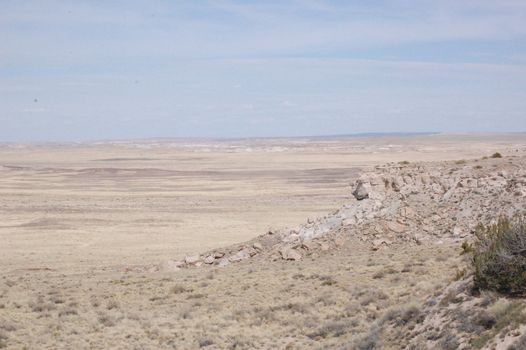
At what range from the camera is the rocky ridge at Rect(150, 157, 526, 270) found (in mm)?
24766

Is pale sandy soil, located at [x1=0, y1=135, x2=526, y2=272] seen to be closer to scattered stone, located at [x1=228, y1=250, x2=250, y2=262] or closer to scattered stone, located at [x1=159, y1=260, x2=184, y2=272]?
scattered stone, located at [x1=159, y1=260, x2=184, y2=272]

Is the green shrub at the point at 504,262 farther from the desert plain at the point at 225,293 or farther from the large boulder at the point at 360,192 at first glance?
the large boulder at the point at 360,192

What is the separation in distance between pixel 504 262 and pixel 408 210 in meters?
14.0

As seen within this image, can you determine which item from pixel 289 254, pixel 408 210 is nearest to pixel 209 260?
pixel 289 254

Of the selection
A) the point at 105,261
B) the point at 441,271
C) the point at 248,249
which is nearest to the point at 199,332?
the point at 441,271

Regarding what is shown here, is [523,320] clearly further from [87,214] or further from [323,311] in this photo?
[87,214]

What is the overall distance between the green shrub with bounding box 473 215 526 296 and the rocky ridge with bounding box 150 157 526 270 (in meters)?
11.0

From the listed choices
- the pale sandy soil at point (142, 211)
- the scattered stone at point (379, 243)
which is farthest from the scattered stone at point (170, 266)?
the scattered stone at point (379, 243)

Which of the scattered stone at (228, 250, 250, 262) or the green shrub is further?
the scattered stone at (228, 250, 250, 262)

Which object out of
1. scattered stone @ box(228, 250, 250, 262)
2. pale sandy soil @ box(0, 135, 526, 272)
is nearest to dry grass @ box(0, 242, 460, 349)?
scattered stone @ box(228, 250, 250, 262)

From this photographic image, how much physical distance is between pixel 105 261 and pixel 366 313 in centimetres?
2078

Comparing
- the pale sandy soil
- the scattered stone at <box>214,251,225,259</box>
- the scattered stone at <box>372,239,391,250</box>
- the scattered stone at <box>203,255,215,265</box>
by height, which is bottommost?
the pale sandy soil

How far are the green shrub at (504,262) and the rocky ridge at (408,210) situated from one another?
10994 millimetres

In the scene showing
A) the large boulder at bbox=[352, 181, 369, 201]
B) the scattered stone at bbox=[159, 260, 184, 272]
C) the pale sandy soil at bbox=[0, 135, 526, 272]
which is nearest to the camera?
the large boulder at bbox=[352, 181, 369, 201]
